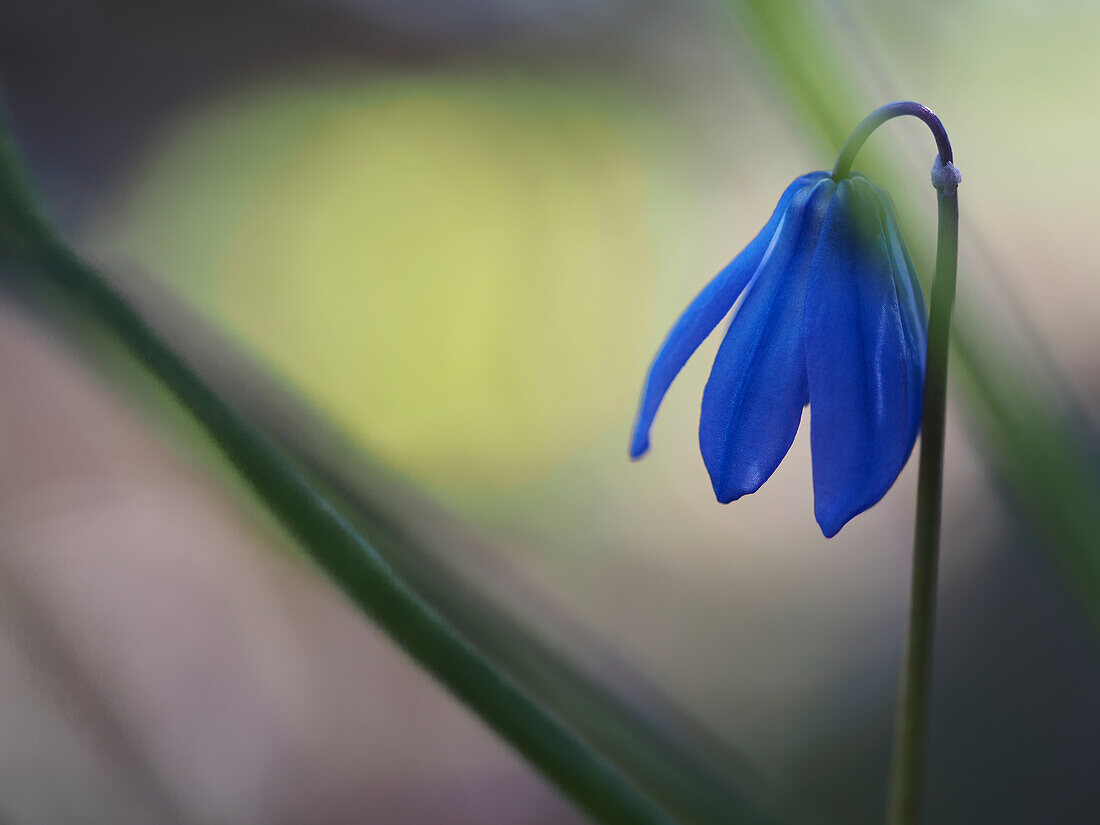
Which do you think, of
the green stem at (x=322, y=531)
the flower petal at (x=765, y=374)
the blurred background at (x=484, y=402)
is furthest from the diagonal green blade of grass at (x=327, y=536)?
the blurred background at (x=484, y=402)

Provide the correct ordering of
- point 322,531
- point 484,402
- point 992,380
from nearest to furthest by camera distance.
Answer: point 322,531
point 992,380
point 484,402

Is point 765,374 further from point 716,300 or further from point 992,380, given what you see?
point 992,380

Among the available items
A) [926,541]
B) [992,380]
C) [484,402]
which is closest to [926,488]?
[926,541]

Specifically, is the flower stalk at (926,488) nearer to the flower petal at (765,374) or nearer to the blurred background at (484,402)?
the flower petal at (765,374)

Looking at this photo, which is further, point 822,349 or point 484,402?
point 484,402

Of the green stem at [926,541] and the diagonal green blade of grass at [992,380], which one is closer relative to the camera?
the green stem at [926,541]

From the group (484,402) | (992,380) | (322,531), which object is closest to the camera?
(322,531)

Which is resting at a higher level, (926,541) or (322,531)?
(322,531)
